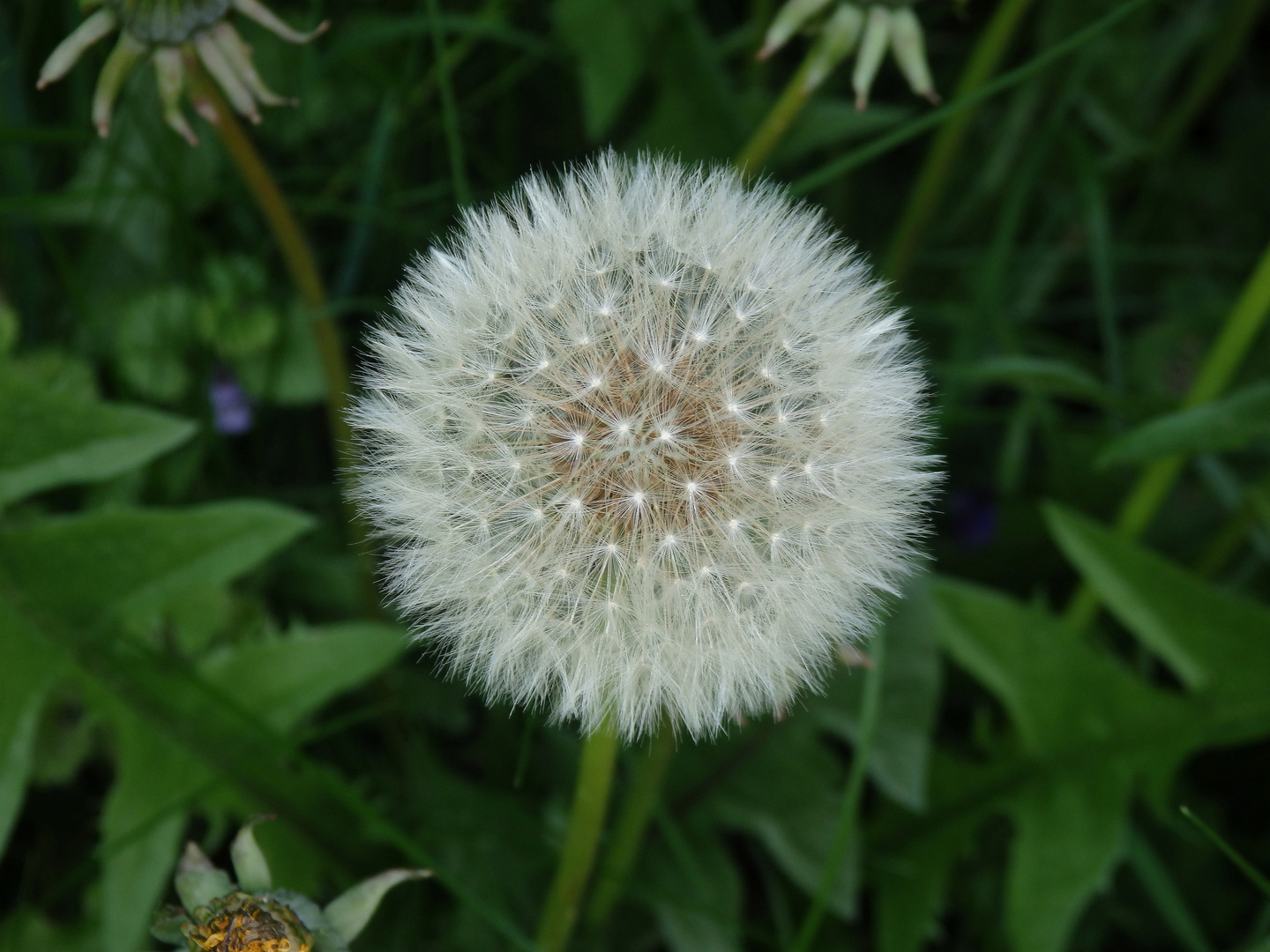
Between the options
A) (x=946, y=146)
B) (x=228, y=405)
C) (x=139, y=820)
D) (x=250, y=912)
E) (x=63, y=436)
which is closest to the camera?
(x=250, y=912)

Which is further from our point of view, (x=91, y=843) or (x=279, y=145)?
(x=279, y=145)

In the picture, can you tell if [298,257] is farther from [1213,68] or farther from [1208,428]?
[1213,68]

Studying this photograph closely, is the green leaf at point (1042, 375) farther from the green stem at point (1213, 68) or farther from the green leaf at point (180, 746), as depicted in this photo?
the green stem at point (1213, 68)

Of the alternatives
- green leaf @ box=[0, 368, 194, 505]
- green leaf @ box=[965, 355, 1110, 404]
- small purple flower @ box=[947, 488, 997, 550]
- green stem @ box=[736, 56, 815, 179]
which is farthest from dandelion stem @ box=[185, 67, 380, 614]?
small purple flower @ box=[947, 488, 997, 550]

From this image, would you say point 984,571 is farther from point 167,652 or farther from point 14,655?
point 14,655

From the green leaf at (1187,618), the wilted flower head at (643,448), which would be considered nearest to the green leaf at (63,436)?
the wilted flower head at (643,448)

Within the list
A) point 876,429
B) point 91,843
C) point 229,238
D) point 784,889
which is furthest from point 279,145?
point 784,889

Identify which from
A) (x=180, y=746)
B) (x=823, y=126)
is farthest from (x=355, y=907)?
(x=823, y=126)
